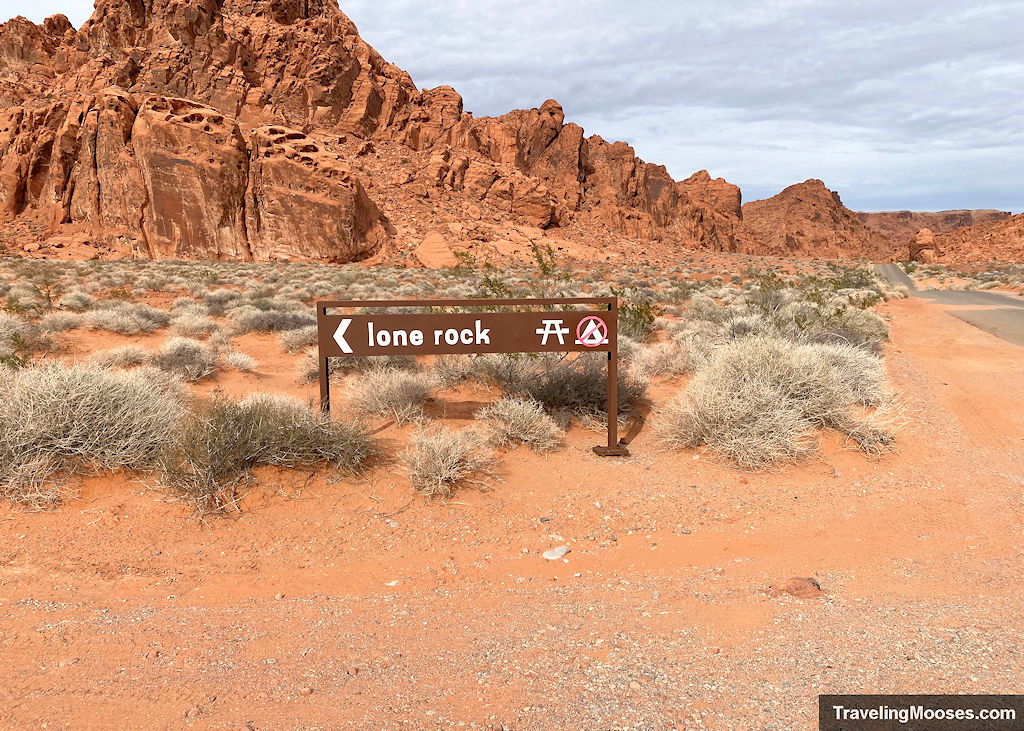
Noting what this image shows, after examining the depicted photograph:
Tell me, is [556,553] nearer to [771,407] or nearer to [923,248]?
[771,407]

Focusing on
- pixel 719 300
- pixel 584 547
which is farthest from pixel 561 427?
pixel 719 300

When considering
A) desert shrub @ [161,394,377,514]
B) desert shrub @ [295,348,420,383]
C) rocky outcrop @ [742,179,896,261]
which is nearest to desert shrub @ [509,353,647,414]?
desert shrub @ [295,348,420,383]

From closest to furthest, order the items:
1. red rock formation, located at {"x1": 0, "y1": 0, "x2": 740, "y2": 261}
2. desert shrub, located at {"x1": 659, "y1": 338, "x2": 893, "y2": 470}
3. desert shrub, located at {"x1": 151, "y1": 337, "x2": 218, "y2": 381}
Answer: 1. desert shrub, located at {"x1": 659, "y1": 338, "x2": 893, "y2": 470}
2. desert shrub, located at {"x1": 151, "y1": 337, "x2": 218, "y2": 381}
3. red rock formation, located at {"x1": 0, "y1": 0, "x2": 740, "y2": 261}

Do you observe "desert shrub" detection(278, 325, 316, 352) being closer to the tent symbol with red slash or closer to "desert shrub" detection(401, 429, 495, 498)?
"desert shrub" detection(401, 429, 495, 498)

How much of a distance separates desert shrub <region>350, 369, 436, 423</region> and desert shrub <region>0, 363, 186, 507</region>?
1.83m

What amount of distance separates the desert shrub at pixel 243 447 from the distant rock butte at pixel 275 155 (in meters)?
35.4

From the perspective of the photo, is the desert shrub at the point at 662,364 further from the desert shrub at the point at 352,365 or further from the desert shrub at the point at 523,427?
the desert shrub at the point at 352,365

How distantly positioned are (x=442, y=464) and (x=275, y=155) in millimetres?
39751

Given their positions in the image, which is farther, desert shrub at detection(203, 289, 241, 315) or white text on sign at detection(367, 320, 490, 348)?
desert shrub at detection(203, 289, 241, 315)

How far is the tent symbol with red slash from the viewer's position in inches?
191

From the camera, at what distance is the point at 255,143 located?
124 ft

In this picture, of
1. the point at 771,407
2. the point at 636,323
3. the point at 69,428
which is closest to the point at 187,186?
the point at 636,323

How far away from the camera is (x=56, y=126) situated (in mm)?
43312

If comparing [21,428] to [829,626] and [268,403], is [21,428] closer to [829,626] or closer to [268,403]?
[268,403]
